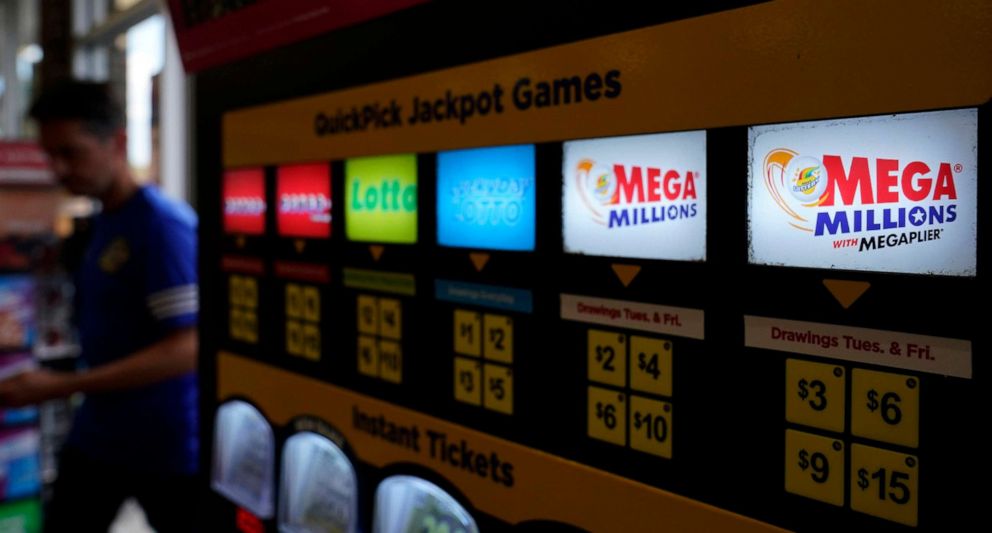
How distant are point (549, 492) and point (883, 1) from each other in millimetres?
554

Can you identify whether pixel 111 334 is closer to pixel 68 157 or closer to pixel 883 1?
pixel 68 157

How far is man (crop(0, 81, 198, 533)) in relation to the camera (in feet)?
6.08

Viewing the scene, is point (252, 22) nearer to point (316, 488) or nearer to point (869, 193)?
point (316, 488)

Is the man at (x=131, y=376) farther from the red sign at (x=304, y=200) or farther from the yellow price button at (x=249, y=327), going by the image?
the red sign at (x=304, y=200)

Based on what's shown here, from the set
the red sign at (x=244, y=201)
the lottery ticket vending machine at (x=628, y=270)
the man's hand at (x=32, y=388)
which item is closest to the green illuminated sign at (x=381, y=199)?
the lottery ticket vending machine at (x=628, y=270)

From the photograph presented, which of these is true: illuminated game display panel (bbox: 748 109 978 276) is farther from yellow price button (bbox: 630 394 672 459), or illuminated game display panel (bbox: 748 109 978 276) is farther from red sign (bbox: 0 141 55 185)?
red sign (bbox: 0 141 55 185)

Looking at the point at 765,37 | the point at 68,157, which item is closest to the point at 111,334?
the point at 68,157

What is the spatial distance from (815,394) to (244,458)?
100cm

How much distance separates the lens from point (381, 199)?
1046mm

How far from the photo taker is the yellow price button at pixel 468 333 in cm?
93

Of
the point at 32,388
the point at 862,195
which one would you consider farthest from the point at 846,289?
the point at 32,388

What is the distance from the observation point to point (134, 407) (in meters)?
1.92

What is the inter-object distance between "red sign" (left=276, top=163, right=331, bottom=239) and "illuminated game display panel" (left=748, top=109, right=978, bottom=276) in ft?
2.09

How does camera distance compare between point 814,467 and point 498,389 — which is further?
point 498,389
